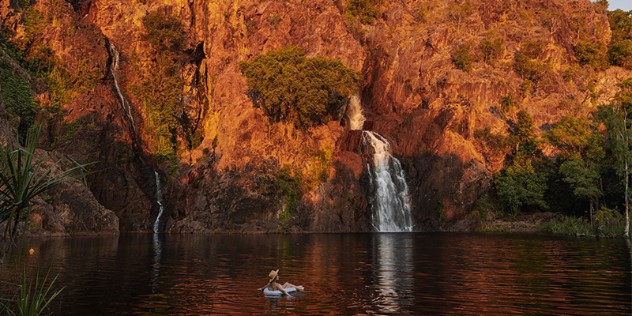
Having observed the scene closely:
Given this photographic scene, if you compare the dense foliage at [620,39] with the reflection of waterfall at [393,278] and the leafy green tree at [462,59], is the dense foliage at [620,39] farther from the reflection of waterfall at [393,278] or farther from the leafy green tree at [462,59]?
the reflection of waterfall at [393,278]

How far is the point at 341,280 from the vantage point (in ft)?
95.7

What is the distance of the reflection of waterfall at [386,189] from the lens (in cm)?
8794

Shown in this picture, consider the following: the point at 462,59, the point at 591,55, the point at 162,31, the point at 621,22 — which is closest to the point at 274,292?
the point at 162,31

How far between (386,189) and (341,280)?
Answer: 6054cm

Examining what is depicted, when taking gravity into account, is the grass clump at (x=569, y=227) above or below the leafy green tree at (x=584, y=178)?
below

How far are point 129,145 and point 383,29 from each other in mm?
49256

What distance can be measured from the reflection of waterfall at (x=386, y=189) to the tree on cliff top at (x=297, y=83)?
918 centimetres

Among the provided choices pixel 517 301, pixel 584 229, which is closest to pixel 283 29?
pixel 584 229

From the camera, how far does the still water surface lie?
21.3 metres

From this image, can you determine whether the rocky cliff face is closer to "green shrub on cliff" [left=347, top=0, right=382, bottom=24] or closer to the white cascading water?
the white cascading water

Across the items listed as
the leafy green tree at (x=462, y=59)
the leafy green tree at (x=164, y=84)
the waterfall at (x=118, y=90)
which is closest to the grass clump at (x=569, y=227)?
the leafy green tree at (x=462, y=59)

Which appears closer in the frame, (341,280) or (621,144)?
(341,280)

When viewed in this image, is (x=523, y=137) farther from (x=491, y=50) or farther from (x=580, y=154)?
(x=491, y=50)

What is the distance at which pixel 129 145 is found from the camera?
286 ft
